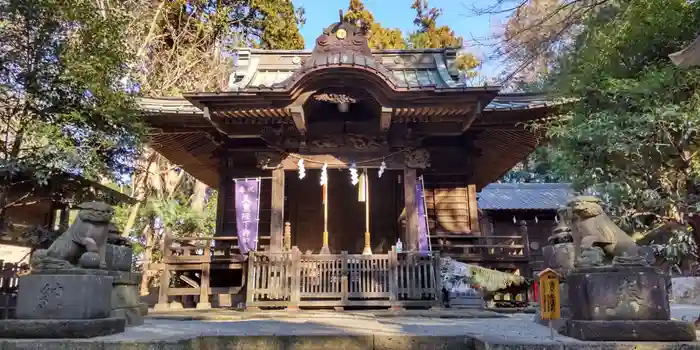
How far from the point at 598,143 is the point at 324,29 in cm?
618

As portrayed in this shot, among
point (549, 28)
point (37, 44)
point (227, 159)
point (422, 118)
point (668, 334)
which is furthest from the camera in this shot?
point (227, 159)

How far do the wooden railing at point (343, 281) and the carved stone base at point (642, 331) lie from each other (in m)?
4.56

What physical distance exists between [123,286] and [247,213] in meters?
4.80

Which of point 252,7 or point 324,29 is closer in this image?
point 324,29

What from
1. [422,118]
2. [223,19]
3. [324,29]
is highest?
[223,19]

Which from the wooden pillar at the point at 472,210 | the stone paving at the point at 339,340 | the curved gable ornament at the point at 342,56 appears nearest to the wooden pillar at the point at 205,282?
the curved gable ornament at the point at 342,56

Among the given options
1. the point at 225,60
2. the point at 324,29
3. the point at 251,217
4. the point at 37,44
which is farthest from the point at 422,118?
the point at 225,60

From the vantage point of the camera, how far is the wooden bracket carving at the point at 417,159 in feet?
33.2

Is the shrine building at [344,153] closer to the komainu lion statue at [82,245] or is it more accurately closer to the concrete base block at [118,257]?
the concrete base block at [118,257]

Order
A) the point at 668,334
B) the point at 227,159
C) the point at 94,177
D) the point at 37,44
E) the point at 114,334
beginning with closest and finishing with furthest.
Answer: the point at 668,334 < the point at 114,334 < the point at 37,44 < the point at 94,177 < the point at 227,159

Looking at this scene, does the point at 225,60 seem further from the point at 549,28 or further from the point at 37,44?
the point at 549,28

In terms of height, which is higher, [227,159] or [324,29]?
[324,29]

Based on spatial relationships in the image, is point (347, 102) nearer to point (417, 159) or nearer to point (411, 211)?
point (417, 159)

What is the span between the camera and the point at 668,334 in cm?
372
